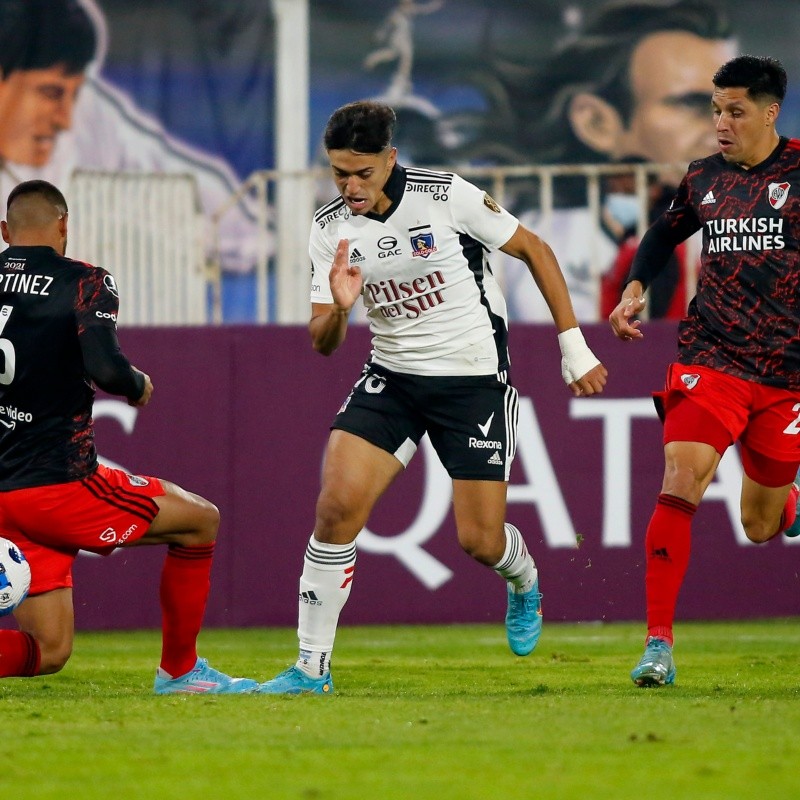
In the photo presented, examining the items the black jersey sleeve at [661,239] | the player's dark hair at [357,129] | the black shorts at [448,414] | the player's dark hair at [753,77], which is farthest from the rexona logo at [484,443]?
the player's dark hair at [753,77]

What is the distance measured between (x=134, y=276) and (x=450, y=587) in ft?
11.5

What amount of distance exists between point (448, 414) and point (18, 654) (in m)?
2.02

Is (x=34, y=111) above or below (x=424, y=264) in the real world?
above

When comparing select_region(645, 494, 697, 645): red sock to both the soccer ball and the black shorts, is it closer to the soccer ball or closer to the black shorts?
the black shorts

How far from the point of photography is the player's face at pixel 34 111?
1468cm

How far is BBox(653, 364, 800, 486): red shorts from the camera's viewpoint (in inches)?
275

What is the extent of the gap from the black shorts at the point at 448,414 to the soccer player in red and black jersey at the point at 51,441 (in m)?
0.93

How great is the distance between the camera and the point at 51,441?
6734 millimetres

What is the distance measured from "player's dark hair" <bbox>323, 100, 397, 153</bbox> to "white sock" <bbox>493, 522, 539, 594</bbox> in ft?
5.89

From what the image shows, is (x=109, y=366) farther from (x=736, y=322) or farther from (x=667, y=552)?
(x=736, y=322)

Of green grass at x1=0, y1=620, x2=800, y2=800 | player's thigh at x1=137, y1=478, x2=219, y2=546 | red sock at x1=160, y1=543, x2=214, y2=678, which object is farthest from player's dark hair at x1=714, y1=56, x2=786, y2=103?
red sock at x1=160, y1=543, x2=214, y2=678

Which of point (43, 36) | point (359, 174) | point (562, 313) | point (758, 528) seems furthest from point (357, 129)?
point (43, 36)

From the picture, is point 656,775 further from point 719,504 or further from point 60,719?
point 719,504

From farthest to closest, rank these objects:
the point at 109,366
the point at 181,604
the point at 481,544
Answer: the point at 481,544 → the point at 181,604 → the point at 109,366
